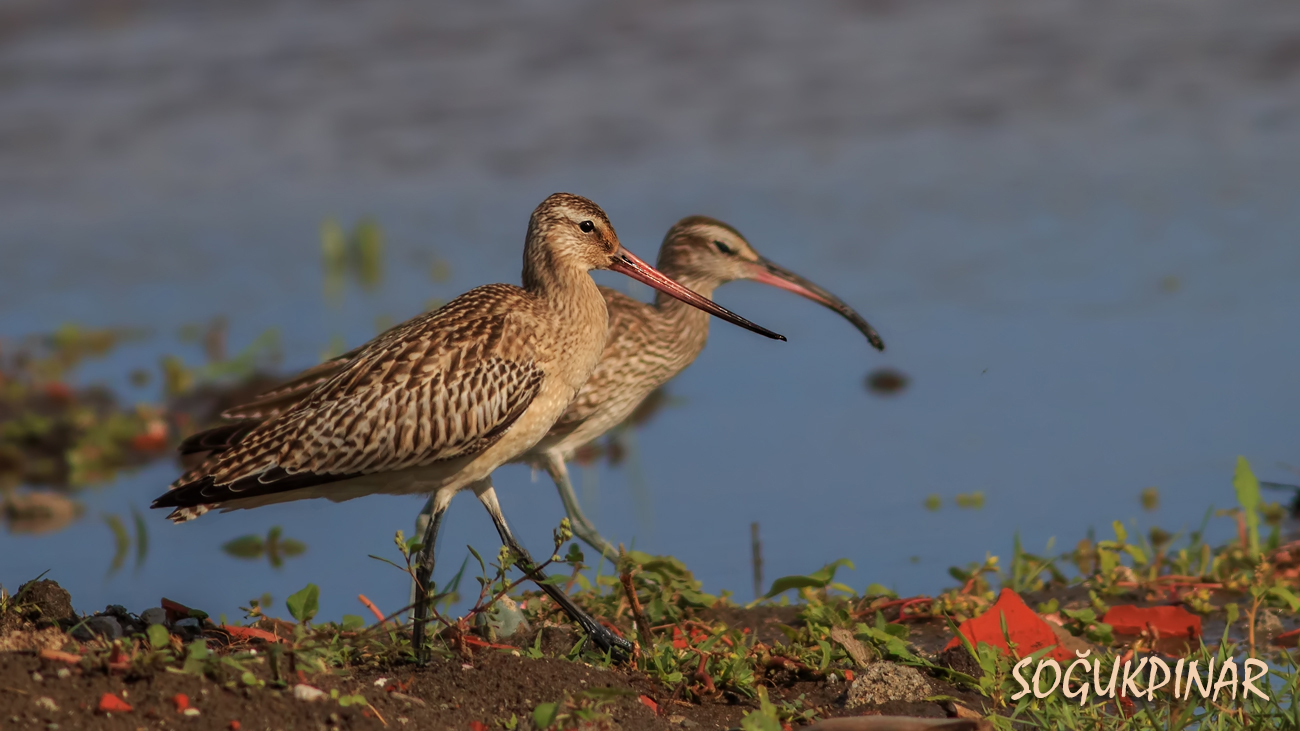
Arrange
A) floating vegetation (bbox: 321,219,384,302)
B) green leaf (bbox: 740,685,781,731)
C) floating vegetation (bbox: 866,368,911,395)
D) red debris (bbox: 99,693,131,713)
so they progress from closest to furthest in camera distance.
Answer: red debris (bbox: 99,693,131,713), green leaf (bbox: 740,685,781,731), floating vegetation (bbox: 866,368,911,395), floating vegetation (bbox: 321,219,384,302)

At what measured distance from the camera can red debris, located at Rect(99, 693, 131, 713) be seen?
376cm

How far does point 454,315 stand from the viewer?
211 inches

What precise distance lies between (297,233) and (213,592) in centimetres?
512

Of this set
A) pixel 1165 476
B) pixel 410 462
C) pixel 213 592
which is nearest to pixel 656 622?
pixel 410 462

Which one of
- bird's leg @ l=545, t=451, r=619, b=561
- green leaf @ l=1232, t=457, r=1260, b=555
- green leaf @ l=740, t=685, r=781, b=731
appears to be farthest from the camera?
bird's leg @ l=545, t=451, r=619, b=561

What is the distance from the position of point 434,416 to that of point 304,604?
0.83 m

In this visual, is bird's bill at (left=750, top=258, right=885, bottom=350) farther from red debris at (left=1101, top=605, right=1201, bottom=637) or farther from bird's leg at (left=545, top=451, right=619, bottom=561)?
red debris at (left=1101, top=605, right=1201, bottom=637)

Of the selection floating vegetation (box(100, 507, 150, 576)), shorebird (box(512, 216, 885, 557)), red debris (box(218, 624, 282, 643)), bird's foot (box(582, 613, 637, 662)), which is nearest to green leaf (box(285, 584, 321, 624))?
red debris (box(218, 624, 282, 643))

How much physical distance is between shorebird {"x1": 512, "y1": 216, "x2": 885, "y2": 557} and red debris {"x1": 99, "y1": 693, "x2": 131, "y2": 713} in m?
2.67

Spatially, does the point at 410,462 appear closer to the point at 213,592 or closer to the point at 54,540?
the point at 213,592

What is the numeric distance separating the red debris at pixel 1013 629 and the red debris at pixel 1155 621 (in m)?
0.48

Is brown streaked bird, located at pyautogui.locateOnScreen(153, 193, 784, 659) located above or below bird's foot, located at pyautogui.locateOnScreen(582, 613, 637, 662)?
above

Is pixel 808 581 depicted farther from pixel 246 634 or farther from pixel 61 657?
pixel 61 657

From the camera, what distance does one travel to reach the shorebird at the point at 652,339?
22.2 ft
